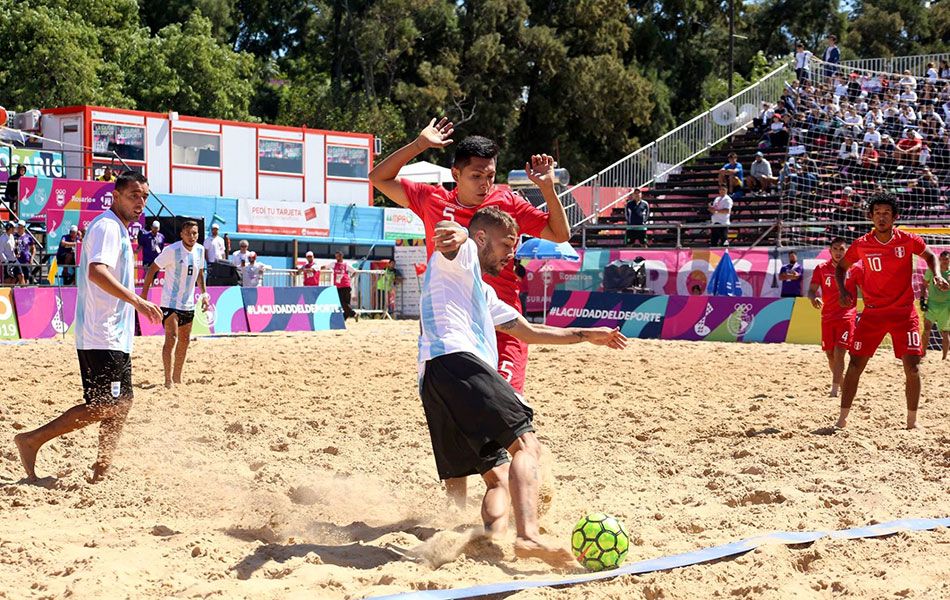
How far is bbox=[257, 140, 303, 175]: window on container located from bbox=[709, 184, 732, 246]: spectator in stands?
1253 cm

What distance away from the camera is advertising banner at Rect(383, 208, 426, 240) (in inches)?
1268

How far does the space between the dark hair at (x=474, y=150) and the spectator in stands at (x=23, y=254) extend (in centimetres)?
1655

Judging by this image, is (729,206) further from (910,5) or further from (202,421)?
(910,5)

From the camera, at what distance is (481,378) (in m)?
4.91

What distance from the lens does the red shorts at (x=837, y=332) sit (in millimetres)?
11086

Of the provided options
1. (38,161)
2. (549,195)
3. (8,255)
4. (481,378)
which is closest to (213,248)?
(8,255)

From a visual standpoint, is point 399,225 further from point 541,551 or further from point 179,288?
point 541,551

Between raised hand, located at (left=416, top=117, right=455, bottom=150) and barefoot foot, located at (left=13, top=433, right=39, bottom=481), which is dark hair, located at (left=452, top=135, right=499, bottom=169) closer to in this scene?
raised hand, located at (left=416, top=117, right=455, bottom=150)

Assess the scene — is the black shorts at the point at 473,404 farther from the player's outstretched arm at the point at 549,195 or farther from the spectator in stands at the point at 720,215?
the spectator in stands at the point at 720,215

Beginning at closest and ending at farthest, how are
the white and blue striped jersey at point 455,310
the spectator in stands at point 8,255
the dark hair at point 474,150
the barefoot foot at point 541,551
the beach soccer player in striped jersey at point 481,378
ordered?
the barefoot foot at point 541,551, the beach soccer player in striped jersey at point 481,378, the white and blue striped jersey at point 455,310, the dark hair at point 474,150, the spectator in stands at point 8,255

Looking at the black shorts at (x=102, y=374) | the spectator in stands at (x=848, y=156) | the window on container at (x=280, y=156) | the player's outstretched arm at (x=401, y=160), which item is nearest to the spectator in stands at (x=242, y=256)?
the window on container at (x=280, y=156)

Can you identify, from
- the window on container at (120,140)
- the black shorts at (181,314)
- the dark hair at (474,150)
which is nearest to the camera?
the dark hair at (474,150)

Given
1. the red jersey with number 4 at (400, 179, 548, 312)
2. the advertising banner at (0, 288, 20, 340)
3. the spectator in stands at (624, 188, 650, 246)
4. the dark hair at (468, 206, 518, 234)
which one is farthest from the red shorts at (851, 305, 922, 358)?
the spectator in stands at (624, 188, 650, 246)

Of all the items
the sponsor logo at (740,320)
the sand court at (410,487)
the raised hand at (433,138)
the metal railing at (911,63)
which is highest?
the metal railing at (911,63)
